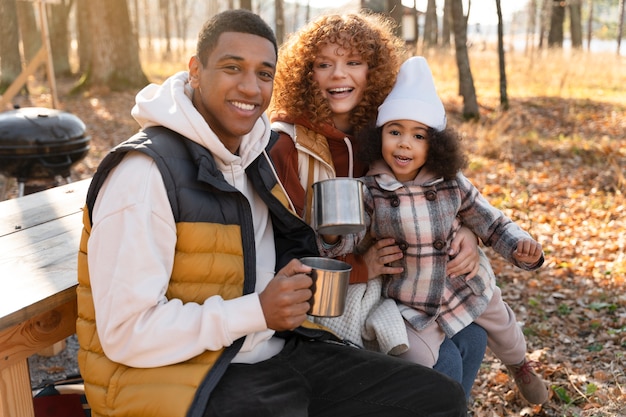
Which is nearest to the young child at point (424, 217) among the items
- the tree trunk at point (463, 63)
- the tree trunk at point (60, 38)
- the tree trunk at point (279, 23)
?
the tree trunk at point (463, 63)

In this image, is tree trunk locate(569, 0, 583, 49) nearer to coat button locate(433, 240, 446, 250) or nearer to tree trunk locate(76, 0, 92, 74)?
tree trunk locate(76, 0, 92, 74)

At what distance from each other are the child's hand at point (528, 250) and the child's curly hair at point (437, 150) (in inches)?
18.2

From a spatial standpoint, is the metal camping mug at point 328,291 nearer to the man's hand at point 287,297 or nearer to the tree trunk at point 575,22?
the man's hand at point 287,297

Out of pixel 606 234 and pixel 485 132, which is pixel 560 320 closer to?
pixel 606 234

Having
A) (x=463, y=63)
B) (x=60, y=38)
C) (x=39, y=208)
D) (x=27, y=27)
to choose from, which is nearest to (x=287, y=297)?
(x=39, y=208)

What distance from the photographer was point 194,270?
7.32 ft

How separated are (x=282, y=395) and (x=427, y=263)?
1064mm

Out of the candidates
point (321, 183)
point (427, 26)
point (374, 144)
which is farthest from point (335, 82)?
point (427, 26)

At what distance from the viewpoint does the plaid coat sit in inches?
118

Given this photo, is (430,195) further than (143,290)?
Yes

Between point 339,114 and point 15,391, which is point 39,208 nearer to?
point 15,391

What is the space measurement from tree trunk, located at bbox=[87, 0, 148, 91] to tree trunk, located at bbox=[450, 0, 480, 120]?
7100 mm

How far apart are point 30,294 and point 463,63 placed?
10711 millimetres

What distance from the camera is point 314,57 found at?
323cm
